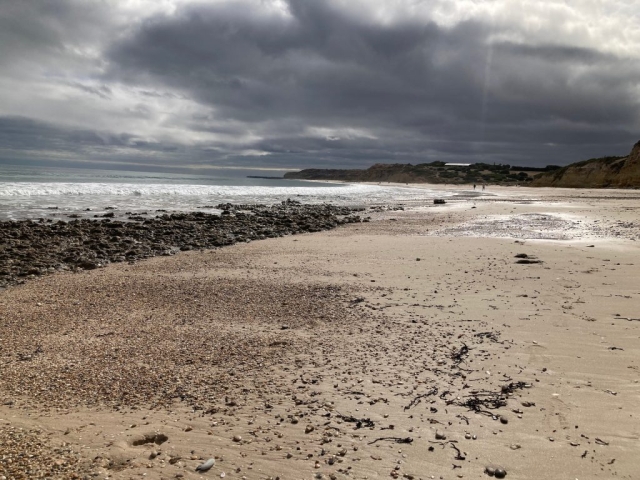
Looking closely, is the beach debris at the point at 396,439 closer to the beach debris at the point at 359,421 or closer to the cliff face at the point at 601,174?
the beach debris at the point at 359,421

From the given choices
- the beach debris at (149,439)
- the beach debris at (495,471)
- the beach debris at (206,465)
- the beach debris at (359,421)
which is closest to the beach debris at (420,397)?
the beach debris at (359,421)

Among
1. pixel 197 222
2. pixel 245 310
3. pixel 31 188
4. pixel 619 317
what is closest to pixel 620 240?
pixel 619 317

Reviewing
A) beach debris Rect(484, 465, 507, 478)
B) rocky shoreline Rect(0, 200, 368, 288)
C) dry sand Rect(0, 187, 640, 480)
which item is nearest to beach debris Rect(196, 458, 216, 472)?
dry sand Rect(0, 187, 640, 480)

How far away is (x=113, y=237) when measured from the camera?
13.3m

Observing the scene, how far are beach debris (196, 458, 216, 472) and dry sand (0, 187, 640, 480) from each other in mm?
57

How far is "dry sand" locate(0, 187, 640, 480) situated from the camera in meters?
3.07

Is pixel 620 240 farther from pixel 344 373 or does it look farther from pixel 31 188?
pixel 31 188

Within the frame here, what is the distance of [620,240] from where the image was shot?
38.7 feet

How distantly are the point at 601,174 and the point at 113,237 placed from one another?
64.2m

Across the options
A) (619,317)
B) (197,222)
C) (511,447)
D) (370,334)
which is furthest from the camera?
(197,222)

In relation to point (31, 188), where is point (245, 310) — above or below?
below

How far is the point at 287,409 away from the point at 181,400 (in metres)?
0.95

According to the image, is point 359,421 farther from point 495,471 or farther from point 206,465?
point 206,465

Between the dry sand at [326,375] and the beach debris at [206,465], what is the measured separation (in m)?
0.06
